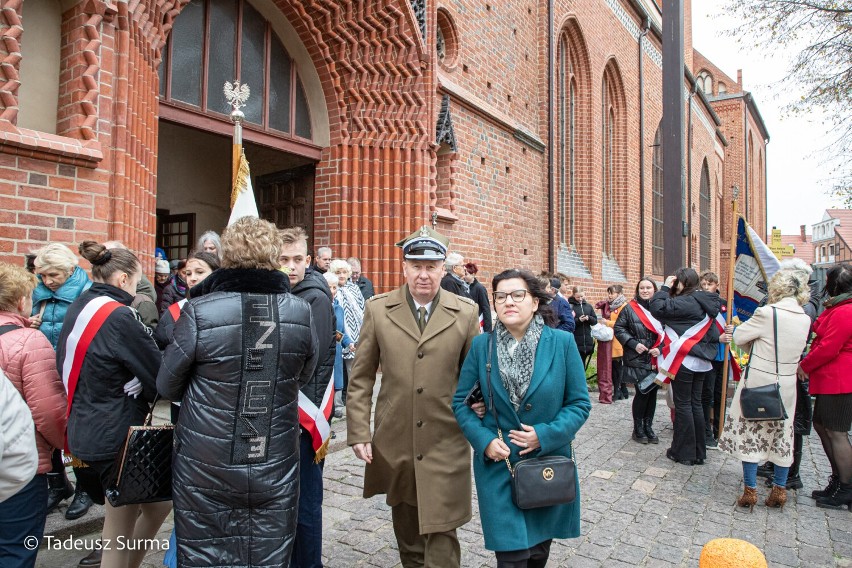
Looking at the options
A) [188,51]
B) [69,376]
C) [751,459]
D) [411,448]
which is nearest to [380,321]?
[411,448]

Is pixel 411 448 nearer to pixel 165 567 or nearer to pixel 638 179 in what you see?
pixel 165 567

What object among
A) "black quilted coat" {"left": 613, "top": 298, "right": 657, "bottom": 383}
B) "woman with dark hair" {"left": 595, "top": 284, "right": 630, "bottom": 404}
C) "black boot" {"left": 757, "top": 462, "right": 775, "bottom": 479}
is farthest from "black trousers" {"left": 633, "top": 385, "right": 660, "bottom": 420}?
"woman with dark hair" {"left": 595, "top": 284, "right": 630, "bottom": 404}

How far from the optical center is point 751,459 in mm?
4340

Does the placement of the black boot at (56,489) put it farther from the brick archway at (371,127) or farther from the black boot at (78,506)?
the brick archway at (371,127)

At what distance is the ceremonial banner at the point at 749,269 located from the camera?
17.8 ft

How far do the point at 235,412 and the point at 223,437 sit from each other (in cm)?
10

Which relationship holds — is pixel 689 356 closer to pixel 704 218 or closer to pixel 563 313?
pixel 563 313

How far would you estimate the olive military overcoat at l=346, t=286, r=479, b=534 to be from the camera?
269 cm

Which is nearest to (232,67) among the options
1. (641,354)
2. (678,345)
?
(641,354)

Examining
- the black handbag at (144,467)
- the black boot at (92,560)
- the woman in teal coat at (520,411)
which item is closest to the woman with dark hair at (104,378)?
the black handbag at (144,467)

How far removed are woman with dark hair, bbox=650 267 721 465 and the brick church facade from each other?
308 cm

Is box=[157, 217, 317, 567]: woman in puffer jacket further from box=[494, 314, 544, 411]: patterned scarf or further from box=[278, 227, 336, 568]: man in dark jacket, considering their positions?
box=[494, 314, 544, 411]: patterned scarf

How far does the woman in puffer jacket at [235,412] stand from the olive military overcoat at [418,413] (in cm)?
55

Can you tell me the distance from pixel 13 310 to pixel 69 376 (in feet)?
1.44
